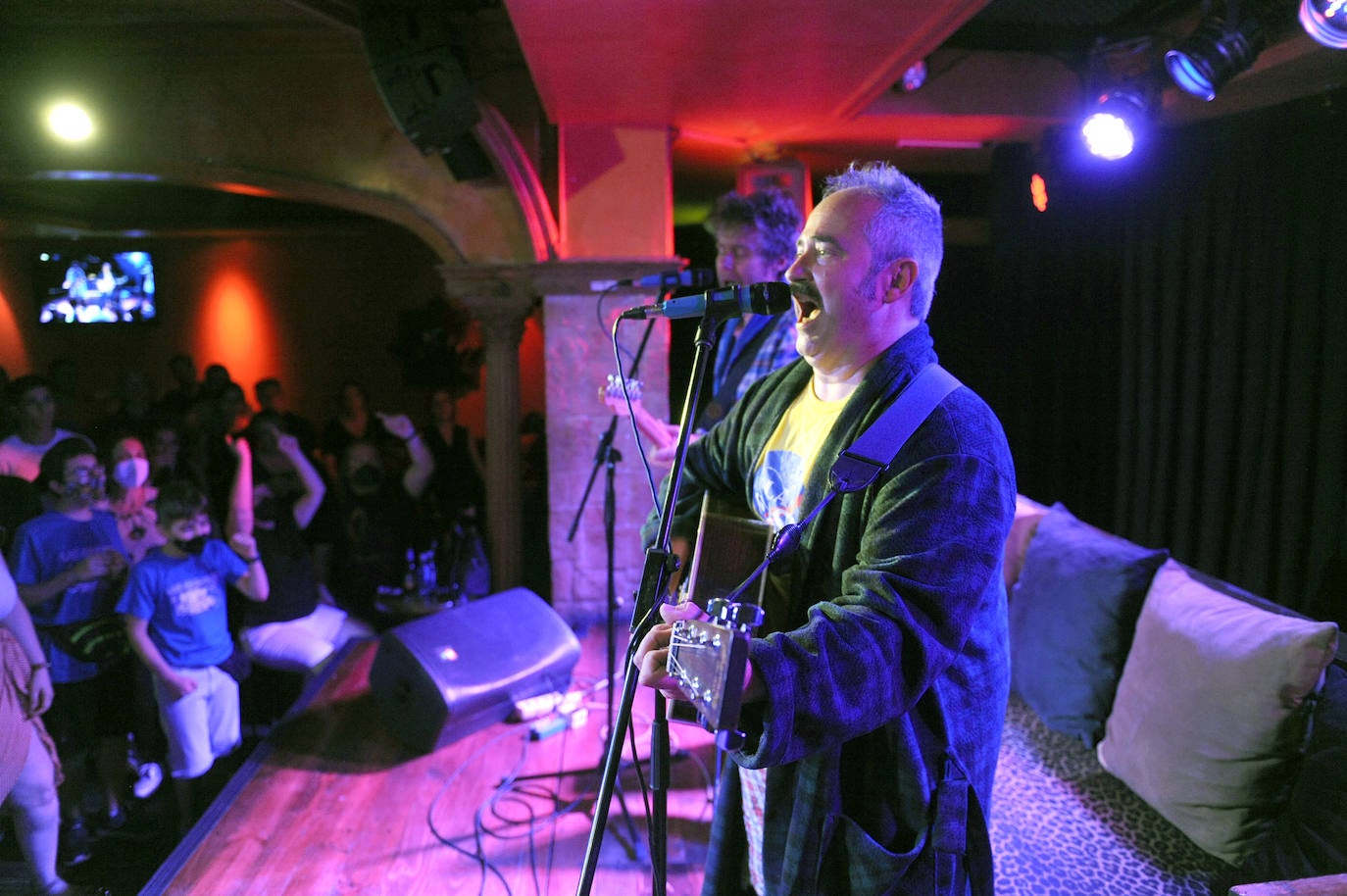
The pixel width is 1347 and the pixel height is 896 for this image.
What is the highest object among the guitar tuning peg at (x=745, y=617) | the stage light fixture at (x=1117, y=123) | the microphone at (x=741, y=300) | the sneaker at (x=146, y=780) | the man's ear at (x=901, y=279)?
the stage light fixture at (x=1117, y=123)

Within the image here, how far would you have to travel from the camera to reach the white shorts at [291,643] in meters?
3.52

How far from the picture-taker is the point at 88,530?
2.88m

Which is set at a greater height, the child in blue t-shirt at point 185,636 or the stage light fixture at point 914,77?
the stage light fixture at point 914,77

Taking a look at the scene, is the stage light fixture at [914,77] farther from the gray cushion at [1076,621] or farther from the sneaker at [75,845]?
the sneaker at [75,845]

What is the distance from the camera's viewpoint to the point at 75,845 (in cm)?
265

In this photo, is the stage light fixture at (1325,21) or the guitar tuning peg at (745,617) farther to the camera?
the stage light fixture at (1325,21)

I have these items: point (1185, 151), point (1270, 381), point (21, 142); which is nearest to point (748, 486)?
point (1270, 381)

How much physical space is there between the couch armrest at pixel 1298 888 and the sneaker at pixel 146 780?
3.39 m

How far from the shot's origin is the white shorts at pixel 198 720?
2.83 meters

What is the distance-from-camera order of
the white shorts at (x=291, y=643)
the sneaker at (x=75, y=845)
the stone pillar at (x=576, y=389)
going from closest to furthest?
the sneaker at (x=75, y=845) < the white shorts at (x=291, y=643) < the stone pillar at (x=576, y=389)

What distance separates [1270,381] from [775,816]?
3.29 m

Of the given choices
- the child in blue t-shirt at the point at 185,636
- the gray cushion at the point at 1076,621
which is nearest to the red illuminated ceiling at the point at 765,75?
the gray cushion at the point at 1076,621

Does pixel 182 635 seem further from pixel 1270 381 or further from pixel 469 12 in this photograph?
pixel 1270 381

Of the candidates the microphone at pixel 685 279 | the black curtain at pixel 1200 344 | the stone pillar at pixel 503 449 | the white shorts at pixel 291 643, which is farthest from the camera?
the stone pillar at pixel 503 449
